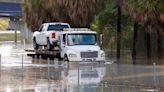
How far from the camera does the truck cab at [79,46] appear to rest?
33344mm

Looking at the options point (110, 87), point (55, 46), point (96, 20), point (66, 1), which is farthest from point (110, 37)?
point (110, 87)

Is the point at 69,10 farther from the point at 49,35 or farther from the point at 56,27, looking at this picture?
the point at 49,35

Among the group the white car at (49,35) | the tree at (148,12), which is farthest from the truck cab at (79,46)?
the tree at (148,12)

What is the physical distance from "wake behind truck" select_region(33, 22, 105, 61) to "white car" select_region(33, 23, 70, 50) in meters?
0.91

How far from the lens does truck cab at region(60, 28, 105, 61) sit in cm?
3334

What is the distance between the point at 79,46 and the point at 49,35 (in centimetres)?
417

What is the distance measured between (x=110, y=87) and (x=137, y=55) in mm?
24134

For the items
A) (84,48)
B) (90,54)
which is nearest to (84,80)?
(90,54)

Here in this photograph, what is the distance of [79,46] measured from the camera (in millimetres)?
33969

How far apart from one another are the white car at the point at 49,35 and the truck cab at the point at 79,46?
192 centimetres

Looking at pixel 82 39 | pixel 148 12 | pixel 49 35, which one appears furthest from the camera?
pixel 49 35

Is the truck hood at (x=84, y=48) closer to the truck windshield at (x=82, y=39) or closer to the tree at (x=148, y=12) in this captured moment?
the truck windshield at (x=82, y=39)

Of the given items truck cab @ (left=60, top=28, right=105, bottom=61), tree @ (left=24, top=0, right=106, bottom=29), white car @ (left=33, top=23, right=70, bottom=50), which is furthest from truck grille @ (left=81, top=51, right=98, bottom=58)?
tree @ (left=24, top=0, right=106, bottom=29)

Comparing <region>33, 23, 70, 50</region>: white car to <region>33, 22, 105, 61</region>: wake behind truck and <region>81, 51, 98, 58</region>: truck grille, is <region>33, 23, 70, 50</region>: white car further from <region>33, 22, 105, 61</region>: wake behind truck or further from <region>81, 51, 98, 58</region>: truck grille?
<region>81, 51, 98, 58</region>: truck grille
